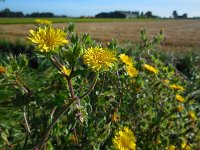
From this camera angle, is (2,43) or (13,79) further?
(2,43)

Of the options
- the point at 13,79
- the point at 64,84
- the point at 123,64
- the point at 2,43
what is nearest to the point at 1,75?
the point at 13,79

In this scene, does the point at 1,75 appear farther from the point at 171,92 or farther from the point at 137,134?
the point at 171,92

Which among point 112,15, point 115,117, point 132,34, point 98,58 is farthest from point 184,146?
point 112,15

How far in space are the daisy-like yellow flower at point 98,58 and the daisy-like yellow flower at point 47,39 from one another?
88 mm

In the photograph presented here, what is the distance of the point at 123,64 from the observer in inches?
83.4

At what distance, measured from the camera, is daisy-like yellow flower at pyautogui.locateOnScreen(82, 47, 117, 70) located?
48.2 inches

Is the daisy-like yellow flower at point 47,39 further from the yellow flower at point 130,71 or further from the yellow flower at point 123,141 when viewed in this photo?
the yellow flower at point 130,71

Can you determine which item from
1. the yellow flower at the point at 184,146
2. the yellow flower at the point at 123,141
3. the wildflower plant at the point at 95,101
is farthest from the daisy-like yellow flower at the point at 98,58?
the yellow flower at the point at 184,146

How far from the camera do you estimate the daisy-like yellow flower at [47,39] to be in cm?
125

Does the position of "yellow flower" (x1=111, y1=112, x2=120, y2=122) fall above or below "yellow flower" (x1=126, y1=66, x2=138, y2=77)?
below

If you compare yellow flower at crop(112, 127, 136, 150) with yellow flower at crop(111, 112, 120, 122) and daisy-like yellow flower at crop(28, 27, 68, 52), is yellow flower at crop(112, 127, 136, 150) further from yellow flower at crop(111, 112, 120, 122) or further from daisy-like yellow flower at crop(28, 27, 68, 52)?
daisy-like yellow flower at crop(28, 27, 68, 52)

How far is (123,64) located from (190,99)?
108 centimetres

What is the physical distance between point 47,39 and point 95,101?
2.54 feet

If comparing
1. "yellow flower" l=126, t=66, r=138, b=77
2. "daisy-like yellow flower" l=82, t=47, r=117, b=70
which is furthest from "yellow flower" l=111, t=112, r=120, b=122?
"daisy-like yellow flower" l=82, t=47, r=117, b=70
